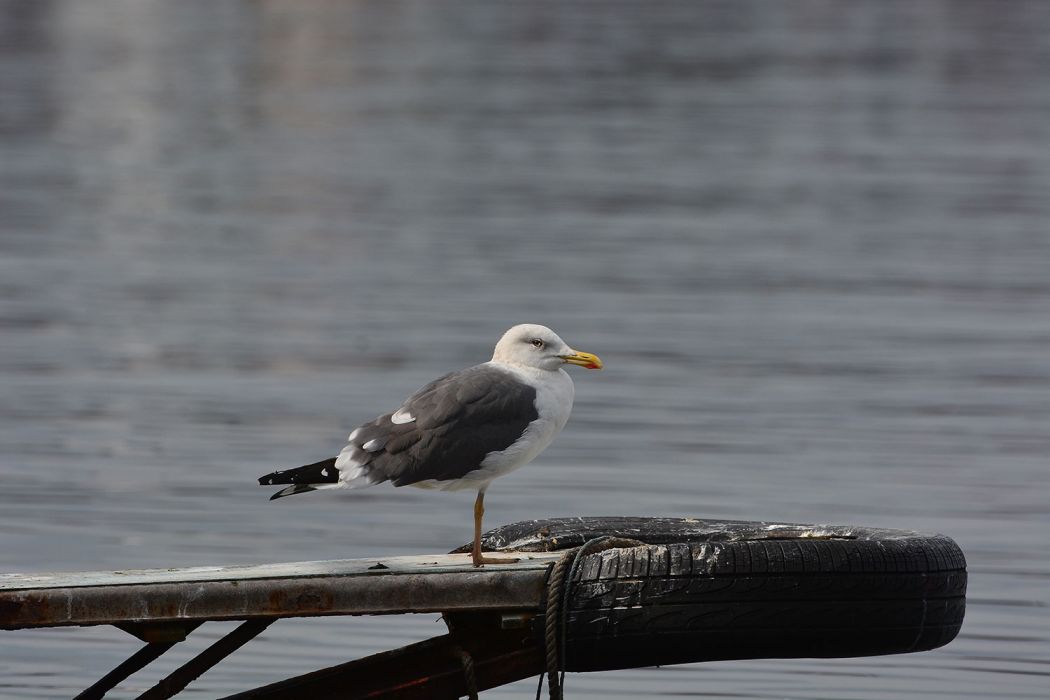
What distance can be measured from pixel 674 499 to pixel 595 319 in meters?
5.78

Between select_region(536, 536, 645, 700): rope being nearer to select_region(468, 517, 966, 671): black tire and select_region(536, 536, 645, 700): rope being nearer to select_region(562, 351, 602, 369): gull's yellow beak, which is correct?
select_region(468, 517, 966, 671): black tire

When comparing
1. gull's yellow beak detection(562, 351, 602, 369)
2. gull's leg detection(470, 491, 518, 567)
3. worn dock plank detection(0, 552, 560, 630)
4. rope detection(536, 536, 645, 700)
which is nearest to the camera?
worn dock plank detection(0, 552, 560, 630)

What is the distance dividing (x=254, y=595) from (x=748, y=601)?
1.59m

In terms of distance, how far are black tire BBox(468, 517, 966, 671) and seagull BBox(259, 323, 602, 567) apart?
399 millimetres

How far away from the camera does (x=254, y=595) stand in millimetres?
7012

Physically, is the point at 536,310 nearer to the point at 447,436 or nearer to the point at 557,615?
the point at 447,436

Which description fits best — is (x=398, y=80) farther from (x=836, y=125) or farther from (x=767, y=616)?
(x=767, y=616)

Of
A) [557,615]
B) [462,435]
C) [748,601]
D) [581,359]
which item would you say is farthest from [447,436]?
[748,601]

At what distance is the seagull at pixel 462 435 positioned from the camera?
7145 mm

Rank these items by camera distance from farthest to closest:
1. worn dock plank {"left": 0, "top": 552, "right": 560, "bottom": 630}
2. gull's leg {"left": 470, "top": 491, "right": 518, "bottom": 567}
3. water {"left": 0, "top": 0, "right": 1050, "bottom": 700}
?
water {"left": 0, "top": 0, "right": 1050, "bottom": 700} → gull's leg {"left": 470, "top": 491, "right": 518, "bottom": 567} → worn dock plank {"left": 0, "top": 552, "right": 560, "bottom": 630}

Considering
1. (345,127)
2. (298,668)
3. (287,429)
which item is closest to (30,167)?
(345,127)

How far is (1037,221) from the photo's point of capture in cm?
2377

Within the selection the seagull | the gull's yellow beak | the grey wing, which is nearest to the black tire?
the seagull

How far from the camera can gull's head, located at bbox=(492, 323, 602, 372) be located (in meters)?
7.35
